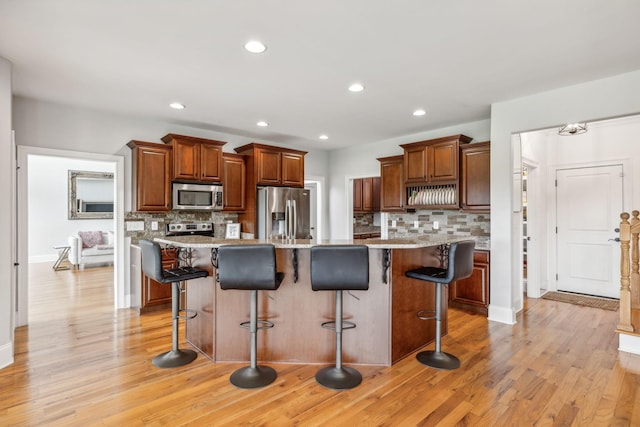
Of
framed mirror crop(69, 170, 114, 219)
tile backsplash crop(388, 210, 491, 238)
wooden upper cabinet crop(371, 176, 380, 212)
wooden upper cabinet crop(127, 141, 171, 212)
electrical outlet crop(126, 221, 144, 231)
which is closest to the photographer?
wooden upper cabinet crop(127, 141, 171, 212)

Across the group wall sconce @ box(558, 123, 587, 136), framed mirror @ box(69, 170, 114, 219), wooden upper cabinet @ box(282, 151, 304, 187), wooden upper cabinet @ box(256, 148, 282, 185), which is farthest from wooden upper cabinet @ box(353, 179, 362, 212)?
framed mirror @ box(69, 170, 114, 219)

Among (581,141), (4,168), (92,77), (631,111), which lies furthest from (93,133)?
(581,141)

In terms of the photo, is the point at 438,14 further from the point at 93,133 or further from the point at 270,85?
the point at 93,133

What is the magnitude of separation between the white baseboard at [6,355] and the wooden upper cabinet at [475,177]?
4951 millimetres

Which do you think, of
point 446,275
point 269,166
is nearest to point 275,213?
point 269,166

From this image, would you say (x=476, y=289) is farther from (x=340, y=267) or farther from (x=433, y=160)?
(x=340, y=267)

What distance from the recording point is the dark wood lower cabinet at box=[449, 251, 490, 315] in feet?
13.6

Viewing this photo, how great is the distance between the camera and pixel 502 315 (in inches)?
154

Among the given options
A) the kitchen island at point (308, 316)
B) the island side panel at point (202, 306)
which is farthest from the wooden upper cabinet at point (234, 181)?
the kitchen island at point (308, 316)

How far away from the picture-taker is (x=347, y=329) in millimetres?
2797

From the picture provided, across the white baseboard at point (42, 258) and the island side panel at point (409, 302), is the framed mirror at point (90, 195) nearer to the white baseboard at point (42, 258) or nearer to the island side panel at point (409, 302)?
the white baseboard at point (42, 258)

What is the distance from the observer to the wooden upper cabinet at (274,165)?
5172 millimetres

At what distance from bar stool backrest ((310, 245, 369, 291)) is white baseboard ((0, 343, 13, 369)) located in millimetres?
2587

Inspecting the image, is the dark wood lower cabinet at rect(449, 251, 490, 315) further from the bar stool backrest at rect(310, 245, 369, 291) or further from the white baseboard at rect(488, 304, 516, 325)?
the bar stool backrest at rect(310, 245, 369, 291)
